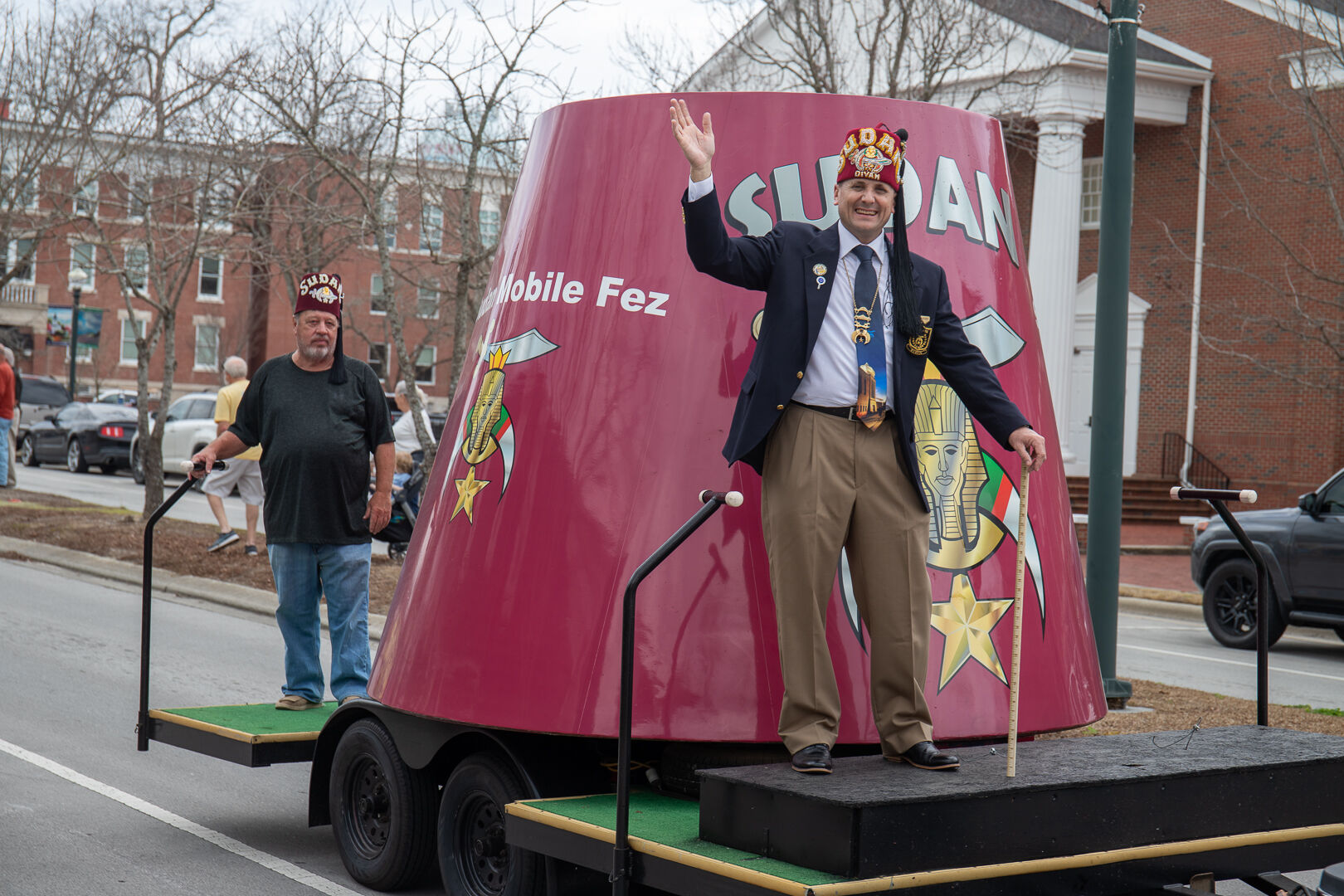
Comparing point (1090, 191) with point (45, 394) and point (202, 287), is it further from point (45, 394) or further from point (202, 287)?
point (202, 287)

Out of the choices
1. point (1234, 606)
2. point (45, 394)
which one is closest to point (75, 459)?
point (45, 394)

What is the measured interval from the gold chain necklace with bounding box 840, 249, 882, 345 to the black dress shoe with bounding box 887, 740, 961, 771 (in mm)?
1171

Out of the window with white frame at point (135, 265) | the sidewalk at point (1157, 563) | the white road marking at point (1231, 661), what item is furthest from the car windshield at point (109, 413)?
the white road marking at point (1231, 661)

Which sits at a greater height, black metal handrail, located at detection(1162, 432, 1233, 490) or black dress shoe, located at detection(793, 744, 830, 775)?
black metal handrail, located at detection(1162, 432, 1233, 490)

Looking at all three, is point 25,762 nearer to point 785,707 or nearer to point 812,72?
point 785,707

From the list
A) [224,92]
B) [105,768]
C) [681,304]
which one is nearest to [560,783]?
[681,304]

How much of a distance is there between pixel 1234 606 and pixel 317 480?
9578 millimetres

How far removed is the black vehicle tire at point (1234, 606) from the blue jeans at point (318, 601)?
8.93 metres

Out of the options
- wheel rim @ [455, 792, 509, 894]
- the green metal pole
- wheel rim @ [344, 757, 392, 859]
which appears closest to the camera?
wheel rim @ [455, 792, 509, 894]

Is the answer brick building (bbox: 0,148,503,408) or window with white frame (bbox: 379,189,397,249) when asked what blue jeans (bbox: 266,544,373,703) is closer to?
brick building (bbox: 0,148,503,408)

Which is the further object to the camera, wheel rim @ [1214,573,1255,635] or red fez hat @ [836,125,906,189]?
wheel rim @ [1214,573,1255,635]

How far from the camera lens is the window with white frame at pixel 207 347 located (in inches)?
1975

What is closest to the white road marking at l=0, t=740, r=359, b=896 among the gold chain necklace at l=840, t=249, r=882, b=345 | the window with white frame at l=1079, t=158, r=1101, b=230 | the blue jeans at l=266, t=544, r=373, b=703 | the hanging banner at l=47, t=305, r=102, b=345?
the blue jeans at l=266, t=544, r=373, b=703

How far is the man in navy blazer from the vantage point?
13.4 ft
